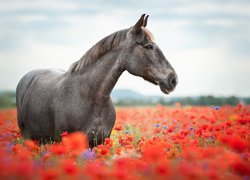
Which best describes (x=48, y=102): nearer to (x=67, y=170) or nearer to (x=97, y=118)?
(x=97, y=118)

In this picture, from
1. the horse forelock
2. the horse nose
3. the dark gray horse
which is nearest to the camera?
the horse nose

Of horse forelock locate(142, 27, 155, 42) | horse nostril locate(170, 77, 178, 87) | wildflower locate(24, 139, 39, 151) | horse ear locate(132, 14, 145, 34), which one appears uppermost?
horse ear locate(132, 14, 145, 34)

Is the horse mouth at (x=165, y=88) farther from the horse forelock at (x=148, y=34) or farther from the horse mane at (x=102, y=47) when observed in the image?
the horse mane at (x=102, y=47)

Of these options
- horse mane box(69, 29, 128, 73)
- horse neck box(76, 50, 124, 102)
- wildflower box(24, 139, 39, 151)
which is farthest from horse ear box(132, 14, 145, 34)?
wildflower box(24, 139, 39, 151)

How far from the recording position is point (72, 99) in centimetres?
565

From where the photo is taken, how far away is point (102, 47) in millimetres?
5617

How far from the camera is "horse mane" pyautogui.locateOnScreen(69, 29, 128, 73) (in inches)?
219

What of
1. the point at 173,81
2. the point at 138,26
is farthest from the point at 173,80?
the point at 138,26

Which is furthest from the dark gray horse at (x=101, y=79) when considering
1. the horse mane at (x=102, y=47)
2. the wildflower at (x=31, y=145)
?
the wildflower at (x=31, y=145)

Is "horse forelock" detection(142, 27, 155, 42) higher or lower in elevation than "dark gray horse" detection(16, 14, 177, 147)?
higher

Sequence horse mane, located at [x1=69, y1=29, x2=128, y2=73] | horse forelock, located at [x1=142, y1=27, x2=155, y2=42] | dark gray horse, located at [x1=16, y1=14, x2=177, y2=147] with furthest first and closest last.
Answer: horse mane, located at [x1=69, y1=29, x2=128, y2=73], horse forelock, located at [x1=142, y1=27, x2=155, y2=42], dark gray horse, located at [x1=16, y1=14, x2=177, y2=147]

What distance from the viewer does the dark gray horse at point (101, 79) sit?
17.4 ft

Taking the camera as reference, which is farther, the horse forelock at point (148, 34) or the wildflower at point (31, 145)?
the horse forelock at point (148, 34)

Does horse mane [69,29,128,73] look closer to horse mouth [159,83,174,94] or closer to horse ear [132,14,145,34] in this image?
horse ear [132,14,145,34]
